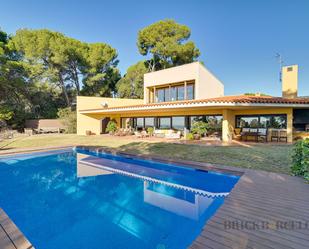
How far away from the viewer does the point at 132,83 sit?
3044 centimetres

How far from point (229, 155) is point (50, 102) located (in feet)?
93.6

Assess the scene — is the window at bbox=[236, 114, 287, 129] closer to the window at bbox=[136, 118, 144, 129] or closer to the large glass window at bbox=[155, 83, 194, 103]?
the large glass window at bbox=[155, 83, 194, 103]

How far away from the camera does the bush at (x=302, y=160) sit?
498 cm

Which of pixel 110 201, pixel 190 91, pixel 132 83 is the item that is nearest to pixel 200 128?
pixel 190 91

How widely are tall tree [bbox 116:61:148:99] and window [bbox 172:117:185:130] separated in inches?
556

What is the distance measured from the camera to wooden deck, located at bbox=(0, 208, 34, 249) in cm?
272

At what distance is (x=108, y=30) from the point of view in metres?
21.2

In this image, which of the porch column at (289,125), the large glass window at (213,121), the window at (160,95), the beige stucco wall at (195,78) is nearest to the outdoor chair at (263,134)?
the porch column at (289,125)

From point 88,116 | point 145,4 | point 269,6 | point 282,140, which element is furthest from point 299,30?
point 88,116

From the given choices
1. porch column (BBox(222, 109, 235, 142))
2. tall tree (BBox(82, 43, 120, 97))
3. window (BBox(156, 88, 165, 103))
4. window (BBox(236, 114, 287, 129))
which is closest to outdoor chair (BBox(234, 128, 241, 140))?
window (BBox(236, 114, 287, 129))

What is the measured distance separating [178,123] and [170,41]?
1305 cm

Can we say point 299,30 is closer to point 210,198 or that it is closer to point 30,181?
point 210,198

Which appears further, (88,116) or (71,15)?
(88,116)

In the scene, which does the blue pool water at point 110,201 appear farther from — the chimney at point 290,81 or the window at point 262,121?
the chimney at point 290,81
